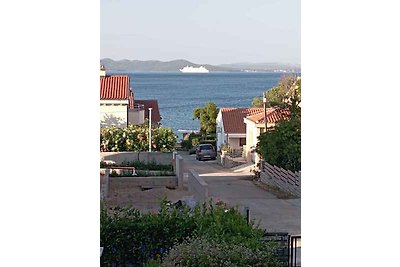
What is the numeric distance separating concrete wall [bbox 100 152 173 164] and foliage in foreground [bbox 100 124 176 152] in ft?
1.13

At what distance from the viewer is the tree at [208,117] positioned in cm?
2088

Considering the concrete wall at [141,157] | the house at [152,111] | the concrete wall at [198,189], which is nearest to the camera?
the concrete wall at [198,189]

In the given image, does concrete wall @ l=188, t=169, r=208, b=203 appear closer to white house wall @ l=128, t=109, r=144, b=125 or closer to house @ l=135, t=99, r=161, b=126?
white house wall @ l=128, t=109, r=144, b=125

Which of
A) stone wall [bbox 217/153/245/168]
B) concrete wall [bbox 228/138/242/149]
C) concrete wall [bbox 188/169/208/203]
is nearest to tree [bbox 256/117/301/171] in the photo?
concrete wall [bbox 188/169/208/203]

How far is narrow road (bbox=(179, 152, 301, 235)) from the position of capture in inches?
240

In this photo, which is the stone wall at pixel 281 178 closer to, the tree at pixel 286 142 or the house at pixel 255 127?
the tree at pixel 286 142

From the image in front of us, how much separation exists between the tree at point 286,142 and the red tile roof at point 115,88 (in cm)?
542

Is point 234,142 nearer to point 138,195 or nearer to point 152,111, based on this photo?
point 152,111

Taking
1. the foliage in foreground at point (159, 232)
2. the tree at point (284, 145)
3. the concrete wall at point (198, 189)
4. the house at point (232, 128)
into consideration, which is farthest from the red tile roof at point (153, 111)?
the foliage in foreground at point (159, 232)

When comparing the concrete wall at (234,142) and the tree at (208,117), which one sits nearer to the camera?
the concrete wall at (234,142)

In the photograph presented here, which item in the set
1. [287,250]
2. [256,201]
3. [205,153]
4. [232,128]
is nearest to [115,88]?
[205,153]

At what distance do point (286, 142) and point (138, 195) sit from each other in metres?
2.83
